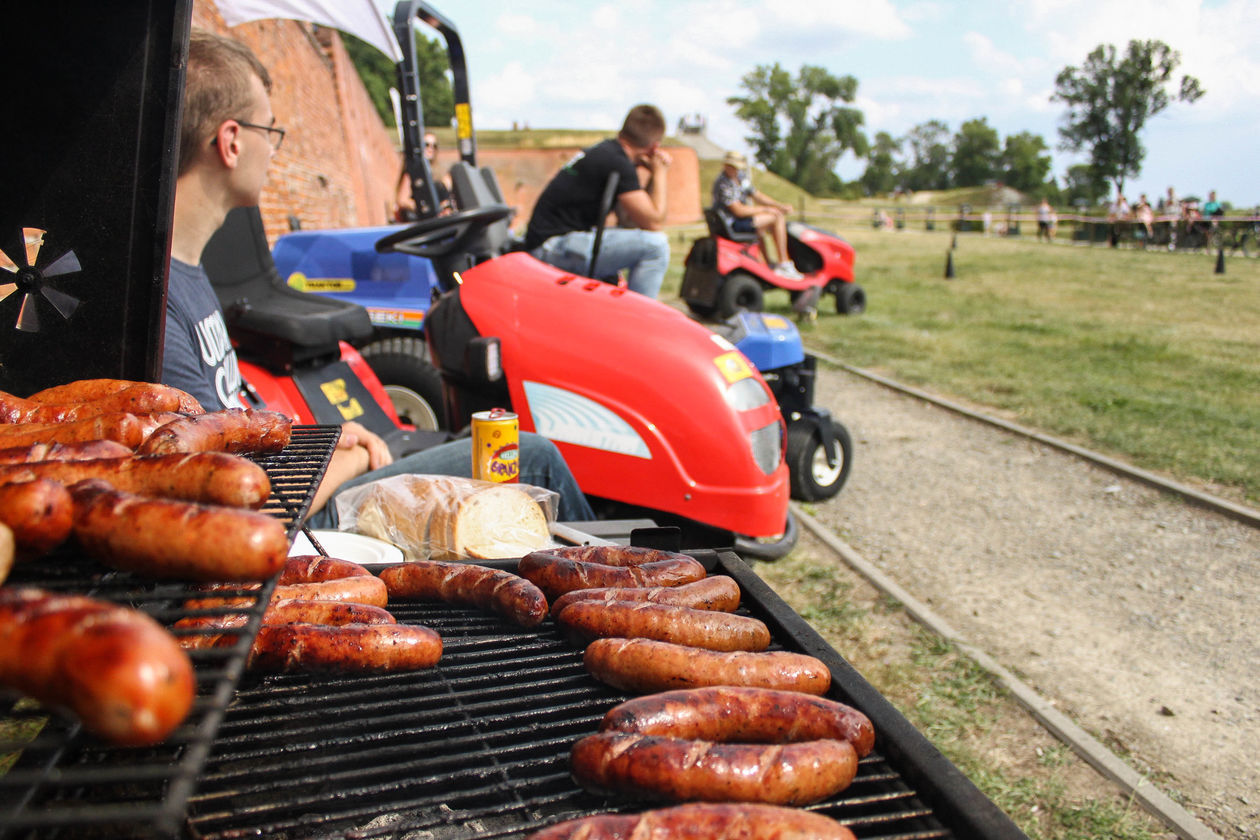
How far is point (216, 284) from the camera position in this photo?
4.55m

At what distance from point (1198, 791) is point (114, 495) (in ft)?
11.1

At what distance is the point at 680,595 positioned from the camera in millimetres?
1890

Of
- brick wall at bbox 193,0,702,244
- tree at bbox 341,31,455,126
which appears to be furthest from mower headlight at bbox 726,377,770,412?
tree at bbox 341,31,455,126

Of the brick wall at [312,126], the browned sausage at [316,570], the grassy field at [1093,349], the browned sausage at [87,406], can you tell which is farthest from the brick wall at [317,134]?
the grassy field at [1093,349]

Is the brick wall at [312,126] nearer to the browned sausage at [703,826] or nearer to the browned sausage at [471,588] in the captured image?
the browned sausage at [471,588]

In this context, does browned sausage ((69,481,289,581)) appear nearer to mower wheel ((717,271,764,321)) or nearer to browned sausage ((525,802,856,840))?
browned sausage ((525,802,856,840))

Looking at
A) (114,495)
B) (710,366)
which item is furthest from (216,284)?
(114,495)

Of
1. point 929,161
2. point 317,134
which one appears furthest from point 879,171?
point 317,134

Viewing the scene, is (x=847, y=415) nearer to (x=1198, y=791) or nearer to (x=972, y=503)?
(x=972, y=503)

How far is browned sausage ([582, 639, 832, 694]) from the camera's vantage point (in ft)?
5.21

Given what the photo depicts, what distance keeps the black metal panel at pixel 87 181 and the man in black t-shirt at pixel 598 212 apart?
439cm

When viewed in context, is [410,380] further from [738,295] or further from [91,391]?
[738,295]

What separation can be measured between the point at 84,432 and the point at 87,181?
2.51 ft

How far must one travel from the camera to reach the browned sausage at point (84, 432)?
147 centimetres
